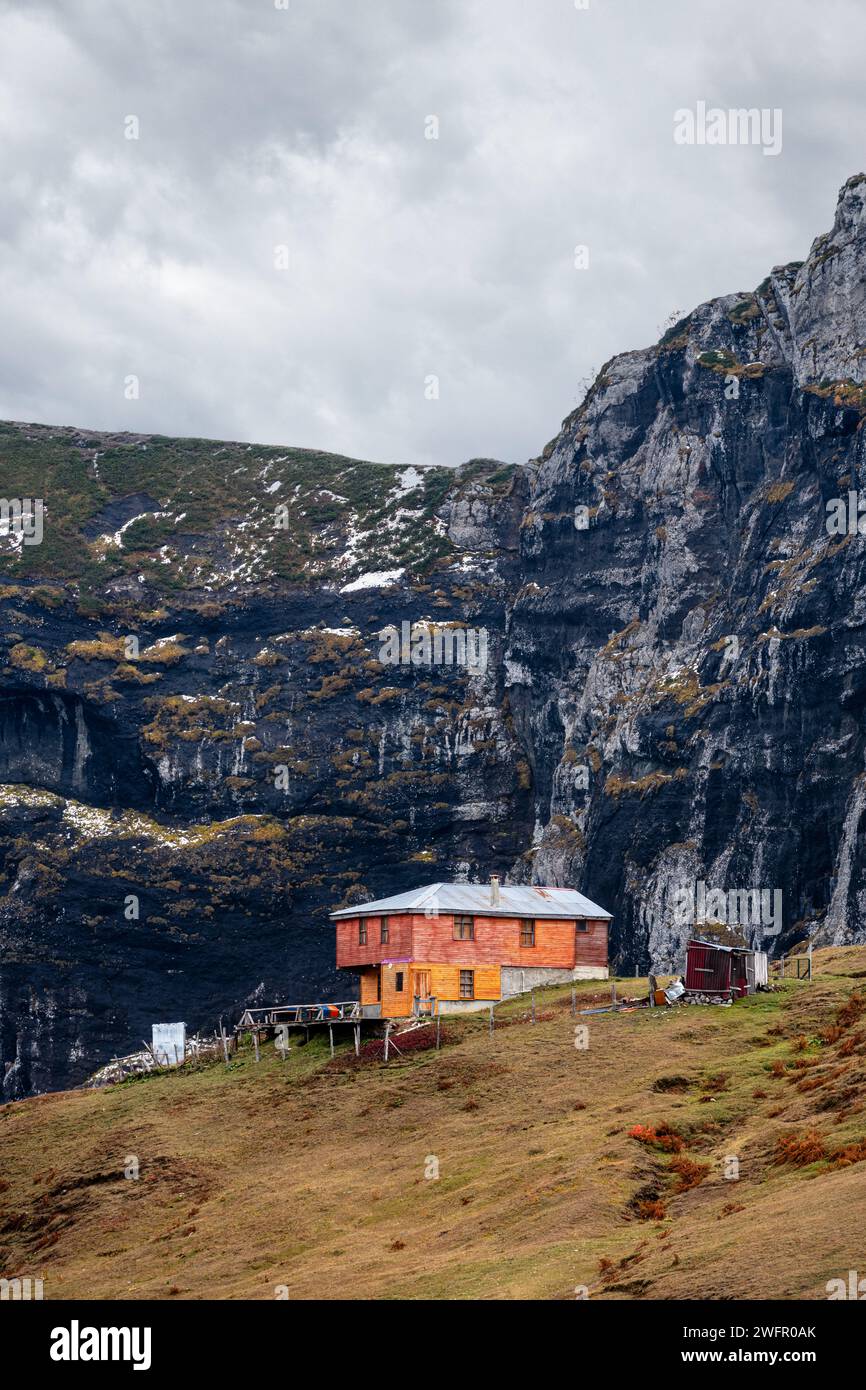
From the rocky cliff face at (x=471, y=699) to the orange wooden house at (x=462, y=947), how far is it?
35386mm

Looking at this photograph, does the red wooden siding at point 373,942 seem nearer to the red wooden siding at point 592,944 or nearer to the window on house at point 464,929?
the window on house at point 464,929

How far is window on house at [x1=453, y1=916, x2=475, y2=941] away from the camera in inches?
3270

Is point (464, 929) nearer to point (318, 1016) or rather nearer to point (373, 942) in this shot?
point (373, 942)

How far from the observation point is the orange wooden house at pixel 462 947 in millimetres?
81562

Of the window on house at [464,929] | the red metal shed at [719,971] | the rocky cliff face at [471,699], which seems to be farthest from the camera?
the rocky cliff face at [471,699]

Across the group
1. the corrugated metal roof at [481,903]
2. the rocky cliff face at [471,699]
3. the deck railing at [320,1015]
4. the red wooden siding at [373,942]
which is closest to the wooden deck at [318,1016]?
the deck railing at [320,1015]

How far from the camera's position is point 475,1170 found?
52.9m

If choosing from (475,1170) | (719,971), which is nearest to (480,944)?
(719,971)

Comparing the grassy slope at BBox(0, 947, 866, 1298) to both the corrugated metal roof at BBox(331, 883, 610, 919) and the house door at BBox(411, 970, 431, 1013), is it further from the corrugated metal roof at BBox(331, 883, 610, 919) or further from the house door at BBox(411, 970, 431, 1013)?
the corrugated metal roof at BBox(331, 883, 610, 919)

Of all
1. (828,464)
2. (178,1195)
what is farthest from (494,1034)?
(828,464)

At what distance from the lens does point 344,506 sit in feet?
621

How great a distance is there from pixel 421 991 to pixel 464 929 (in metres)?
4.20
